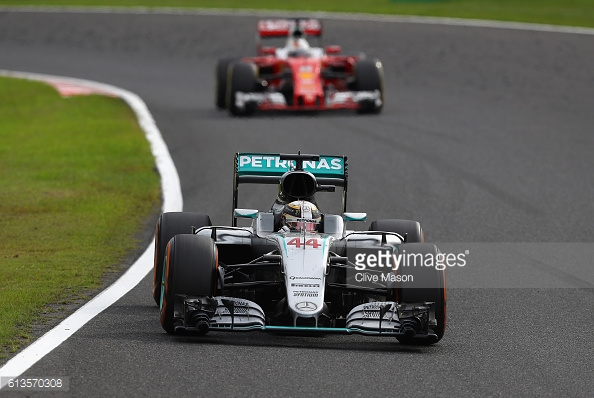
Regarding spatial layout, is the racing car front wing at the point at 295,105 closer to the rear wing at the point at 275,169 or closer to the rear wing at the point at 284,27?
the rear wing at the point at 284,27

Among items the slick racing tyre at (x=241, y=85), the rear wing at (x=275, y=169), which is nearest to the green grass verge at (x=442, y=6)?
the slick racing tyre at (x=241, y=85)

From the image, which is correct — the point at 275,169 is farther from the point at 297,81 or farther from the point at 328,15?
the point at 328,15

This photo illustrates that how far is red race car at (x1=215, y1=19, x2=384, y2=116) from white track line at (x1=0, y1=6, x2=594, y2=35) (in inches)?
346

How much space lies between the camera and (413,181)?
54.2 ft

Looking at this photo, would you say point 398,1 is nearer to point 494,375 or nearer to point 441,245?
point 441,245

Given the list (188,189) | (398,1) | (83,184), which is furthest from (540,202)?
(398,1)

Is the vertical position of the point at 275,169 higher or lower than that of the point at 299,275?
higher

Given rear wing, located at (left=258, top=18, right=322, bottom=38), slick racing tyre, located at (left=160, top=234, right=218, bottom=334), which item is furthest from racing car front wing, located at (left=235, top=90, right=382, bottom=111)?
slick racing tyre, located at (left=160, top=234, right=218, bottom=334)

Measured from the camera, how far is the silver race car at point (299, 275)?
8320 mm

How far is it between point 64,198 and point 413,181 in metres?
4.40

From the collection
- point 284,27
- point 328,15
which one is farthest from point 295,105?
point 328,15

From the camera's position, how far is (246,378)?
7.21 metres

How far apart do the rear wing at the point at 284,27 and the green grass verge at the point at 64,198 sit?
9.74ft

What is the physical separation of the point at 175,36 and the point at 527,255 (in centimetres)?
2295
